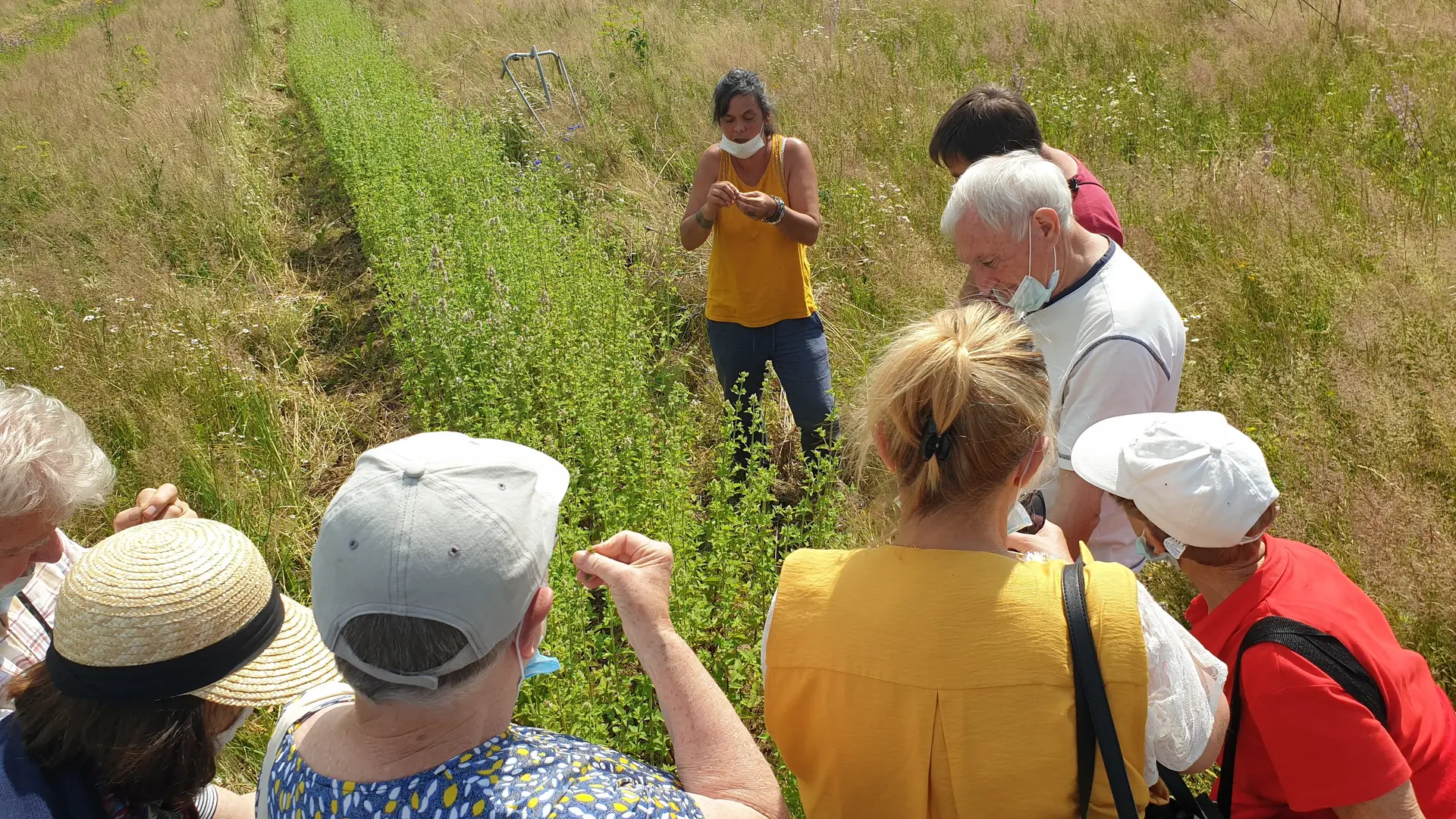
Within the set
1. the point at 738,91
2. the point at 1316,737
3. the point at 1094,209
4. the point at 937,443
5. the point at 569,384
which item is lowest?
the point at 569,384

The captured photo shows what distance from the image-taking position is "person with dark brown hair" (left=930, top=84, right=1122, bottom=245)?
286cm

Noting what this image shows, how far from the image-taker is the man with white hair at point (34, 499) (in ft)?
6.26

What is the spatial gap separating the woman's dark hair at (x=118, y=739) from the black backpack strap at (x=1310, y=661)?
181 centimetres

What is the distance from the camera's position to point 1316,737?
1.46 meters

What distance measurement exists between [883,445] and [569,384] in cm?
257

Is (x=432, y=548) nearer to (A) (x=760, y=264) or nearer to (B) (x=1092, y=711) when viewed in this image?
(B) (x=1092, y=711)

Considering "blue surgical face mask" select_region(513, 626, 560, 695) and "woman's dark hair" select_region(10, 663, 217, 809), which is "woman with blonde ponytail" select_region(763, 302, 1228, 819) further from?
"woman's dark hair" select_region(10, 663, 217, 809)

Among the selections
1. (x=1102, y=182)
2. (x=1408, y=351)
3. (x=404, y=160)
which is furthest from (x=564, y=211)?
(x=1408, y=351)

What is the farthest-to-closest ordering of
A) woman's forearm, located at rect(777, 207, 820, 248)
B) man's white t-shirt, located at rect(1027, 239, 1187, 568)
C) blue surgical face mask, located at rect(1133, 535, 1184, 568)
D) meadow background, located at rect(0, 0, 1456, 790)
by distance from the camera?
woman's forearm, located at rect(777, 207, 820, 248), meadow background, located at rect(0, 0, 1456, 790), man's white t-shirt, located at rect(1027, 239, 1187, 568), blue surgical face mask, located at rect(1133, 535, 1184, 568)

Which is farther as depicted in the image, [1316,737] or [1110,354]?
[1110,354]

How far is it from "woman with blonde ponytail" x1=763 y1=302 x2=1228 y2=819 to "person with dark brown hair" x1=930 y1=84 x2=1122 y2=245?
1.55 meters

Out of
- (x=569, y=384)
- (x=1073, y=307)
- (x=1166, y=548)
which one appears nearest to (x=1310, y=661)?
(x=1166, y=548)

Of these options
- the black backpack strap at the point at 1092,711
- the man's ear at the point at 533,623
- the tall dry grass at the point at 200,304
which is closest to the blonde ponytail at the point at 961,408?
the black backpack strap at the point at 1092,711

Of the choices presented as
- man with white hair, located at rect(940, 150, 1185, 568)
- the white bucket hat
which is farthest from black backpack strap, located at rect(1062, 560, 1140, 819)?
man with white hair, located at rect(940, 150, 1185, 568)
